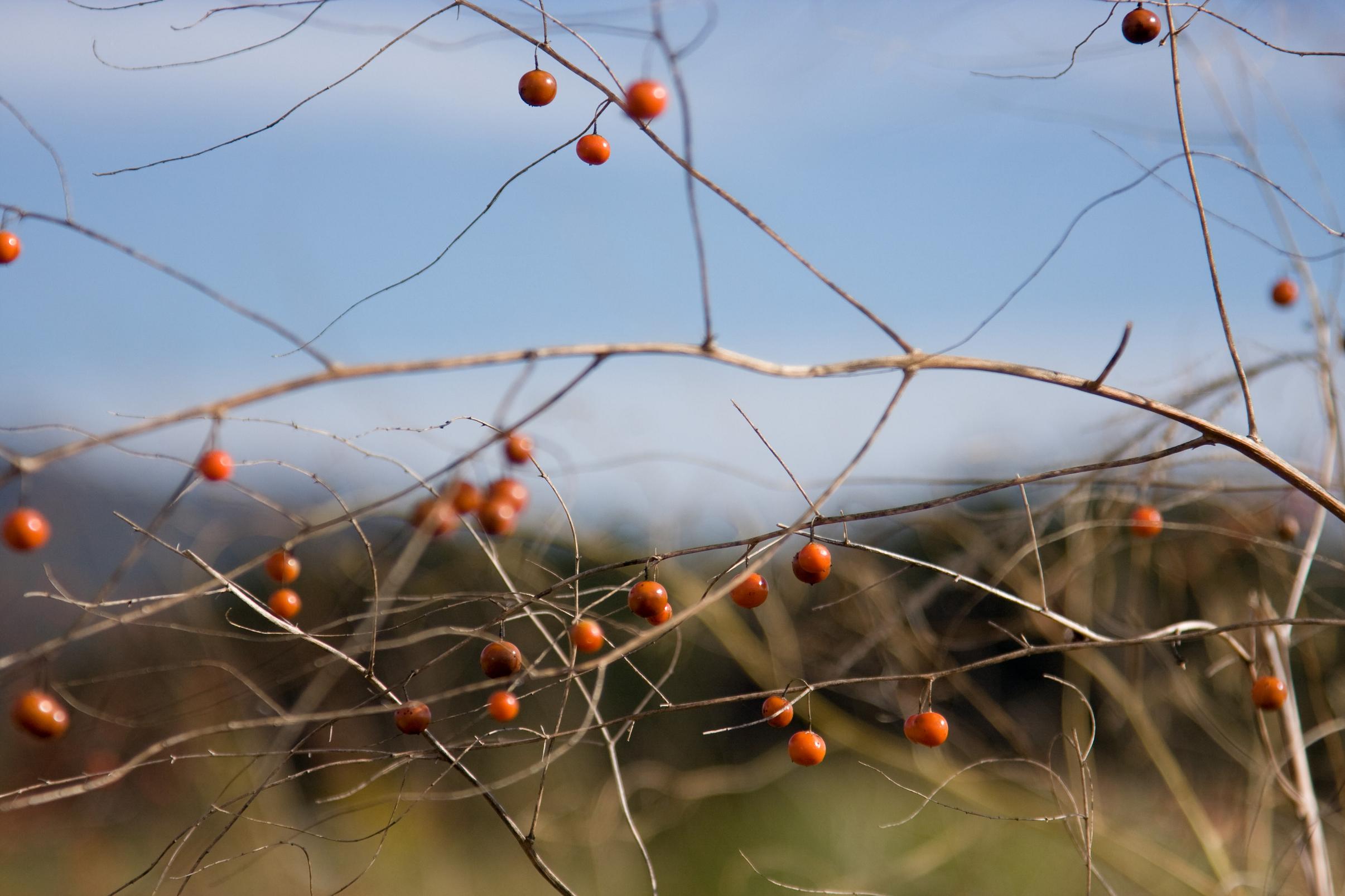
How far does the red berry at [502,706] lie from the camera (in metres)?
1.79

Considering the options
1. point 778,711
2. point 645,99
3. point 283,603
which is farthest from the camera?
point 283,603

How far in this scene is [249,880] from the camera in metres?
6.15

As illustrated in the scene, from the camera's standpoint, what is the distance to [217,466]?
1.76 metres

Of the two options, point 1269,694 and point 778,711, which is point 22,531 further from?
point 1269,694

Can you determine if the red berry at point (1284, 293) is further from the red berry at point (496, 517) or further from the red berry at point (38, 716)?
the red berry at point (38, 716)

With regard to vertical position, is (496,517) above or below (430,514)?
below

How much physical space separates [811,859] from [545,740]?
208 inches

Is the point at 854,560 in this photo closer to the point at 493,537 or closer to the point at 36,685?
the point at 493,537

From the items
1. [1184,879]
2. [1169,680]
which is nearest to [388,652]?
[1169,680]

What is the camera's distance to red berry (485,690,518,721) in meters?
1.79

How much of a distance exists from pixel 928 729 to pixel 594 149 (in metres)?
1.30

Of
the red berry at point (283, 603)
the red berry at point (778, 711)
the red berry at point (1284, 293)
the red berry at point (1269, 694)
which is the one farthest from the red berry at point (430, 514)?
the red berry at point (1284, 293)

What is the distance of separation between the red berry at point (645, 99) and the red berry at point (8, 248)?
54.4 inches

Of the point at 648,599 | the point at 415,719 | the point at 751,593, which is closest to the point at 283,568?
the point at 415,719
